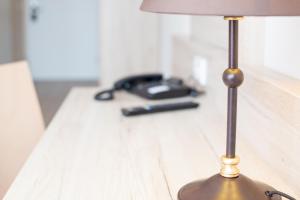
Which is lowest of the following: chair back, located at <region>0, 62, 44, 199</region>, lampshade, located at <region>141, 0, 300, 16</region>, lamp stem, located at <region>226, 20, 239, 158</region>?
chair back, located at <region>0, 62, 44, 199</region>

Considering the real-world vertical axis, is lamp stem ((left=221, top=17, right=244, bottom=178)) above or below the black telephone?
above

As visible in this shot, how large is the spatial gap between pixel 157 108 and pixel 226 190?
0.82 metres

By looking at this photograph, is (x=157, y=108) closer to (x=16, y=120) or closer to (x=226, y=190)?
(x=16, y=120)

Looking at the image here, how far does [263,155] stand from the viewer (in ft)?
3.44

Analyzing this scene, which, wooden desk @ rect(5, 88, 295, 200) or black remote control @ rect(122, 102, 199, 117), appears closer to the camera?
wooden desk @ rect(5, 88, 295, 200)

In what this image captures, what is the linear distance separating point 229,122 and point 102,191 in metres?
0.28

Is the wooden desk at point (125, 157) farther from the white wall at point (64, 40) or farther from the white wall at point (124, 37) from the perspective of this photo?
the white wall at point (64, 40)

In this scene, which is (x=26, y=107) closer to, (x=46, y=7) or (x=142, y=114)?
(x=142, y=114)

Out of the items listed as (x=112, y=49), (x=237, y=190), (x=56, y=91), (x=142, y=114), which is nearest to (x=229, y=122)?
(x=237, y=190)

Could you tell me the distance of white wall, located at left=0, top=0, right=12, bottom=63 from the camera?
5.30 meters

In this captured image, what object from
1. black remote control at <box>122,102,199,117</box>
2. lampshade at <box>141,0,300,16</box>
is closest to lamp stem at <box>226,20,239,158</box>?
lampshade at <box>141,0,300,16</box>

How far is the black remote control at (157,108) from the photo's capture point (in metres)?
1.50

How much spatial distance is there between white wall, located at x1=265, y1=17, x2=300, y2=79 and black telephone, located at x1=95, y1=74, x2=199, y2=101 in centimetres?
57

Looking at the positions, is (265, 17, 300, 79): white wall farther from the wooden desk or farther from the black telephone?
the black telephone
